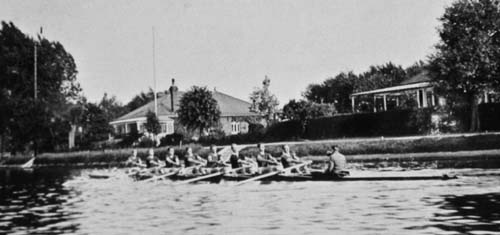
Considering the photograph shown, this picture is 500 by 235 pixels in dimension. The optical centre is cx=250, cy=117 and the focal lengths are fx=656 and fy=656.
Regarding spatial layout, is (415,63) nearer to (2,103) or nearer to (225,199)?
(2,103)

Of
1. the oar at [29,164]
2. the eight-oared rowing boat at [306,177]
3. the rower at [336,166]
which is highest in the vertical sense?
the oar at [29,164]

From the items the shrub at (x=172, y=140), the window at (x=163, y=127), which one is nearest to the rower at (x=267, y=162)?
the shrub at (x=172, y=140)

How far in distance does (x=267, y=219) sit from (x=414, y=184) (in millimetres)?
7666

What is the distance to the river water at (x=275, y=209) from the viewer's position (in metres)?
15.5

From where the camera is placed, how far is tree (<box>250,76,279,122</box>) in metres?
62.8

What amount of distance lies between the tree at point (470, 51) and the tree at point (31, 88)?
1607 inches

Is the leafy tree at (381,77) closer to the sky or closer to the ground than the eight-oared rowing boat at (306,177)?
closer to the sky

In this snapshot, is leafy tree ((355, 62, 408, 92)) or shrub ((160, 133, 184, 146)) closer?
shrub ((160, 133, 184, 146))

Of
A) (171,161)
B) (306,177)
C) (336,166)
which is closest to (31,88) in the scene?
(171,161)

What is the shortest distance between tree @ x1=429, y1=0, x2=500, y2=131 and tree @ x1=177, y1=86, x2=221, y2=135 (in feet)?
73.4

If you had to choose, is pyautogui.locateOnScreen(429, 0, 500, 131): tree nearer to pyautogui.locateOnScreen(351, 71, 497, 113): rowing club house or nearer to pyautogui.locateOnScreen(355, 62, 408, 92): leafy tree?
pyautogui.locateOnScreen(351, 71, 497, 113): rowing club house

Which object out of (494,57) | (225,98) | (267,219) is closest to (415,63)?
(225,98)

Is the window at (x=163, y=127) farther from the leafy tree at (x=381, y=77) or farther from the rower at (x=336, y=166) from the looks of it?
the rower at (x=336, y=166)

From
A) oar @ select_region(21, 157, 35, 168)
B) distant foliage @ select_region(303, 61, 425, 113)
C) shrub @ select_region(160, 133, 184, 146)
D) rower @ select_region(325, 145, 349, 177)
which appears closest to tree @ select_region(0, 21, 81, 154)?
oar @ select_region(21, 157, 35, 168)
